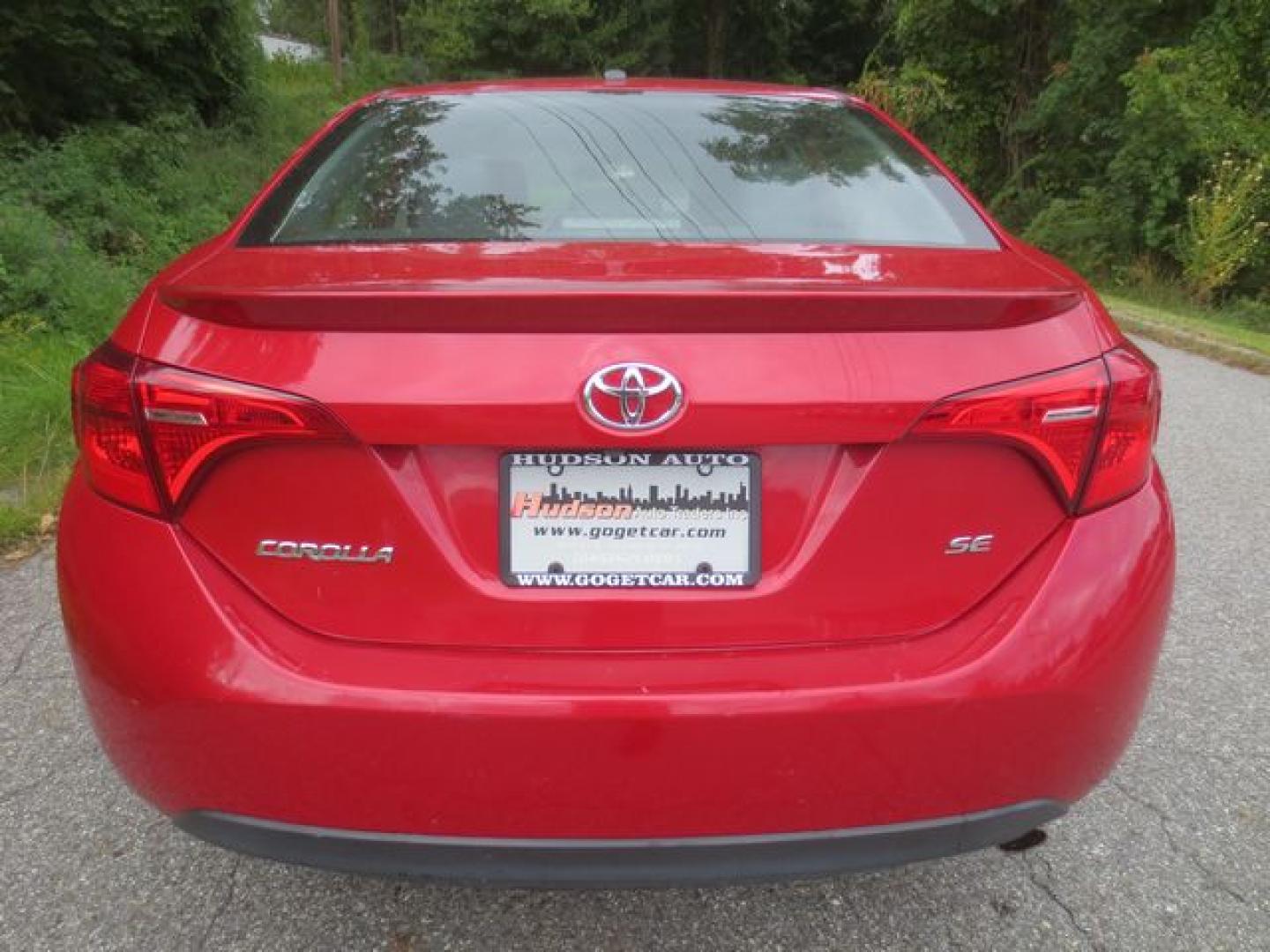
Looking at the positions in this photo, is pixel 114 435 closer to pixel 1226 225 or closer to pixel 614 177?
pixel 614 177

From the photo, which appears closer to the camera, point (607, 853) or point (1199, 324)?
point (607, 853)

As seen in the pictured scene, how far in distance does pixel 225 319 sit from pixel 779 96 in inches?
65.6

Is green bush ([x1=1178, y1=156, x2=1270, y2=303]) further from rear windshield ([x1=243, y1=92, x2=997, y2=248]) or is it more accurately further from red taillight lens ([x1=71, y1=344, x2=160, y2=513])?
red taillight lens ([x1=71, y1=344, x2=160, y2=513])

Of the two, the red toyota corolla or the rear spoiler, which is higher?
the rear spoiler

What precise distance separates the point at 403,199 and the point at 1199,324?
30.2 ft

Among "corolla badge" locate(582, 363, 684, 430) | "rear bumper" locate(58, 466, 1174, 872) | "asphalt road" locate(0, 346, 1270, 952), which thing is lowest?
"asphalt road" locate(0, 346, 1270, 952)

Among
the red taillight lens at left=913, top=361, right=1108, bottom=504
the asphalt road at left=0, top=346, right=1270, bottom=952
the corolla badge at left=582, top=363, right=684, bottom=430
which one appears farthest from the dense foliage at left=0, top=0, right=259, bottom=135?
the red taillight lens at left=913, top=361, right=1108, bottom=504

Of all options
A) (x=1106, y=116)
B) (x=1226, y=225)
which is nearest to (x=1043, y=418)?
(x=1226, y=225)

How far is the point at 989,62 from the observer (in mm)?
18578

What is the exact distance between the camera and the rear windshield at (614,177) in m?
1.90

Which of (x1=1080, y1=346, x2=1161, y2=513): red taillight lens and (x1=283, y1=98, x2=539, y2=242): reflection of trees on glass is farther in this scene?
(x1=283, y1=98, x2=539, y2=242): reflection of trees on glass

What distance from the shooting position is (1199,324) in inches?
364

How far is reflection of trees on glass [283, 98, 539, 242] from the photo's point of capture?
1.87 meters

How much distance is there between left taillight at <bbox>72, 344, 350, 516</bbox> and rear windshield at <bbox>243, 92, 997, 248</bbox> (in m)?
0.51
